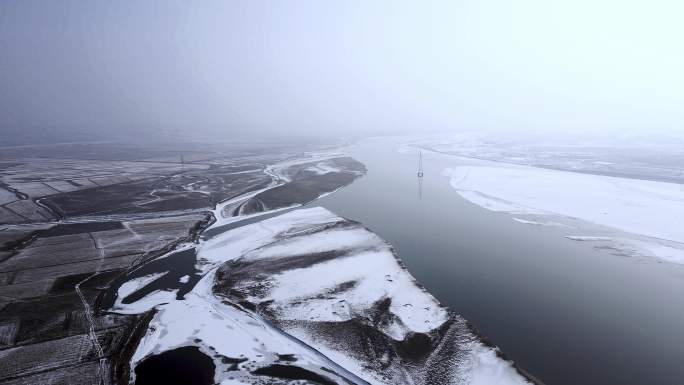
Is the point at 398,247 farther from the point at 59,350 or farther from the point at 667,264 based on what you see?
the point at 59,350

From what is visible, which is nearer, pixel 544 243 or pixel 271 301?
pixel 271 301

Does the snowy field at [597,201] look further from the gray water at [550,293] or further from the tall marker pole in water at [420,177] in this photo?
the tall marker pole in water at [420,177]

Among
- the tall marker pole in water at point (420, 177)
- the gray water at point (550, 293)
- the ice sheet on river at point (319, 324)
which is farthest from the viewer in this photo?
the tall marker pole in water at point (420, 177)

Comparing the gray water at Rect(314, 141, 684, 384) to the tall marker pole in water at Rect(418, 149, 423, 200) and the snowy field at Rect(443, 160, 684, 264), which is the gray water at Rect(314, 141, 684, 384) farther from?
the tall marker pole in water at Rect(418, 149, 423, 200)

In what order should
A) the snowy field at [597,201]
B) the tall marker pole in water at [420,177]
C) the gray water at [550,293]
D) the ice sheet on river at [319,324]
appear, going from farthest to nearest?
1. the tall marker pole in water at [420,177]
2. the snowy field at [597,201]
3. the gray water at [550,293]
4. the ice sheet on river at [319,324]

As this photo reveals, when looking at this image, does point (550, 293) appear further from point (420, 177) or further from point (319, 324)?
point (420, 177)

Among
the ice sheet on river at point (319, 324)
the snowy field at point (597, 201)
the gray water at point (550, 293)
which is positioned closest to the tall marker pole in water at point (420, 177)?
the snowy field at point (597, 201)

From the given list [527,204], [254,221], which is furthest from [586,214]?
[254,221]
